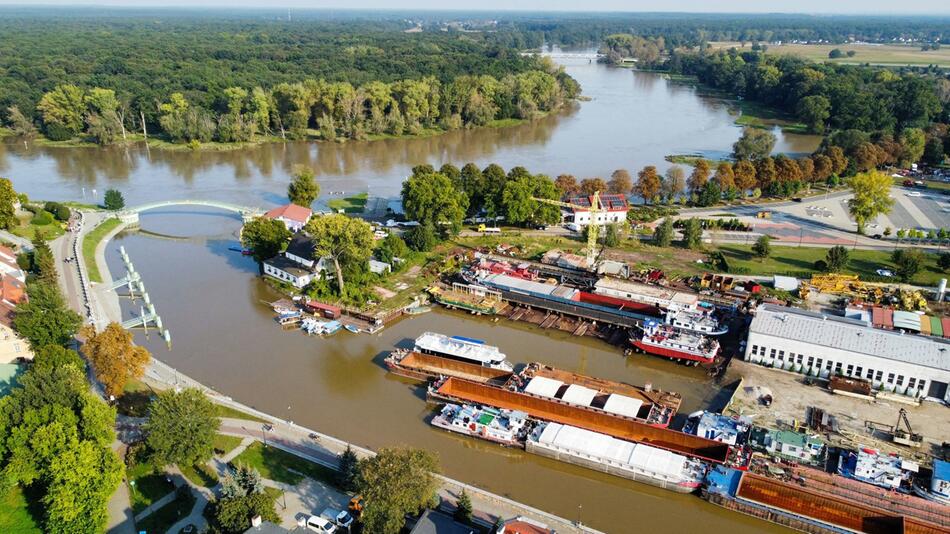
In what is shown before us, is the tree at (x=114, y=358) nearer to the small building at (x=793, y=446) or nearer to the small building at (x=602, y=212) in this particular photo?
the small building at (x=793, y=446)

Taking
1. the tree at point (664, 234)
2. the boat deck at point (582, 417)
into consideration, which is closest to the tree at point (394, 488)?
the boat deck at point (582, 417)

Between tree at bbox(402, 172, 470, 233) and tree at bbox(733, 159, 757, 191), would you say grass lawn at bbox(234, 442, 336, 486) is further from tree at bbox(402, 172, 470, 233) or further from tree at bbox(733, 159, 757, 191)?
tree at bbox(733, 159, 757, 191)

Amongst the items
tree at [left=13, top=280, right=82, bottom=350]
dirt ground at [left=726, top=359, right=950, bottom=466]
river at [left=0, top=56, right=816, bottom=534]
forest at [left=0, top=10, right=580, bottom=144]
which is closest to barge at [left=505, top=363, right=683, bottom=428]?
river at [left=0, top=56, right=816, bottom=534]

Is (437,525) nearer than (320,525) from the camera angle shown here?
Yes

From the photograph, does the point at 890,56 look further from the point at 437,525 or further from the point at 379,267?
the point at 437,525

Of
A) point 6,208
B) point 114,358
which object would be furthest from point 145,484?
point 6,208

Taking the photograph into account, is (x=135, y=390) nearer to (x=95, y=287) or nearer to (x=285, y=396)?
(x=285, y=396)

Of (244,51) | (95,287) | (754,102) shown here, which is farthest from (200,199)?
(754,102)
